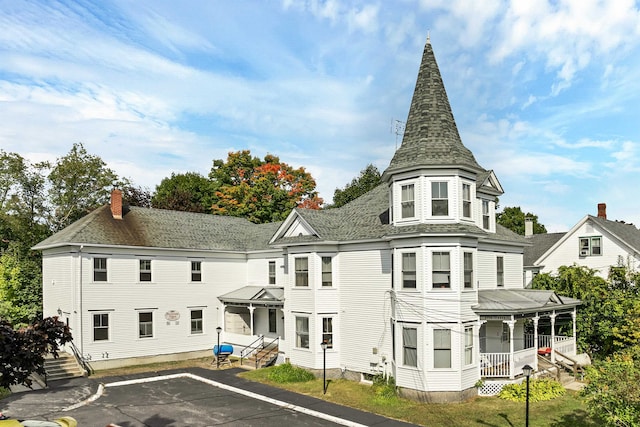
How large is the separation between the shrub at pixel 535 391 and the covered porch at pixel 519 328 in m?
0.66

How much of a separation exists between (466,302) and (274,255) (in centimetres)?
1451

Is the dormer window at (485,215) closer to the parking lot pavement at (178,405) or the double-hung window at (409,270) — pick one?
the double-hung window at (409,270)

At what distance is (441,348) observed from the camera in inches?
794

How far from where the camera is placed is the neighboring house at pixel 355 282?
67.3 ft

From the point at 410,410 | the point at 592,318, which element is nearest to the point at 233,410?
the point at 410,410

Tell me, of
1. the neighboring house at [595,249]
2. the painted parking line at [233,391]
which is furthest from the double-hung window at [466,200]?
the neighboring house at [595,249]

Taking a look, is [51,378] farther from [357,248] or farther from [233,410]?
[357,248]

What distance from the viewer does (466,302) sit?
2072cm

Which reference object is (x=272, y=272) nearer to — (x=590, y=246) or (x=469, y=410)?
(x=469, y=410)

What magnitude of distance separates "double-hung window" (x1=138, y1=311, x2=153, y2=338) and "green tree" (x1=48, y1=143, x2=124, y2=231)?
730 inches

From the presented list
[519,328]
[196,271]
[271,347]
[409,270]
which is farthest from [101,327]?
[519,328]

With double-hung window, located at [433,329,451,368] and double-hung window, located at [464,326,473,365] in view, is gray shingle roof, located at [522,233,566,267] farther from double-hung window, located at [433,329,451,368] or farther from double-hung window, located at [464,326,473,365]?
double-hung window, located at [433,329,451,368]

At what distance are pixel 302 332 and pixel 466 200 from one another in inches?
426

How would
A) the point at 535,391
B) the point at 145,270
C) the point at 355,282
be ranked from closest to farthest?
the point at 535,391 < the point at 355,282 < the point at 145,270
